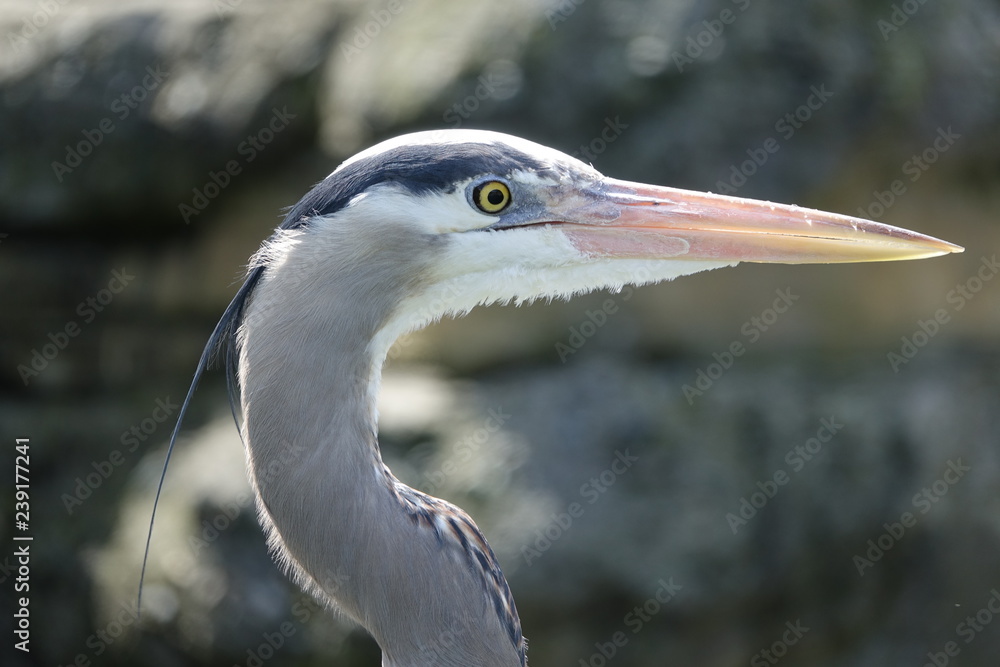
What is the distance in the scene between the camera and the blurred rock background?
158 inches

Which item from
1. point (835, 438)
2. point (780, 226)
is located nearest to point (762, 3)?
point (835, 438)

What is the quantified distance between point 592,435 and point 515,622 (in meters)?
2.12

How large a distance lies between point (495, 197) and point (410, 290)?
0.23m

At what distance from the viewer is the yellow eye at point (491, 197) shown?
186cm

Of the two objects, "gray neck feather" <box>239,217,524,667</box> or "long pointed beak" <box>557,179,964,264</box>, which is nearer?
"gray neck feather" <box>239,217,524,667</box>

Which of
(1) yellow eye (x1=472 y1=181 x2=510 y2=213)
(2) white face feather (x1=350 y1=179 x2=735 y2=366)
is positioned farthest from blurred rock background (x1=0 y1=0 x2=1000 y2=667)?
(1) yellow eye (x1=472 y1=181 x2=510 y2=213)

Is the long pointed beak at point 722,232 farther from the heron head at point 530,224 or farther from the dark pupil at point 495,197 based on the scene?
the dark pupil at point 495,197

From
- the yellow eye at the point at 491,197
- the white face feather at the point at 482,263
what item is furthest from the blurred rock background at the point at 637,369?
the yellow eye at the point at 491,197

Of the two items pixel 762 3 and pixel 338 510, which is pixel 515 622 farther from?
pixel 762 3

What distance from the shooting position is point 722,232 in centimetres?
191

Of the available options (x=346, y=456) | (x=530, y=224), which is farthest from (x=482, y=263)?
(x=346, y=456)

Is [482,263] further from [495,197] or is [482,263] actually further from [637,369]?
[637,369]

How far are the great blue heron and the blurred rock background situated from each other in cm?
211

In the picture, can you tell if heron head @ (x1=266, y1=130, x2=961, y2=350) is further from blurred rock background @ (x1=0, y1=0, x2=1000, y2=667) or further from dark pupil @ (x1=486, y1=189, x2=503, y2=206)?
blurred rock background @ (x1=0, y1=0, x2=1000, y2=667)
